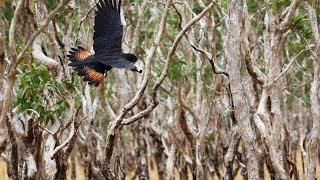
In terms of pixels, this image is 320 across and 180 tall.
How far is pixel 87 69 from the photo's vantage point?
26.9ft

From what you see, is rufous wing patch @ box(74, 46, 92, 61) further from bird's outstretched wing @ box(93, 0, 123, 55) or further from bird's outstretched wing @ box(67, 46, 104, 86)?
bird's outstretched wing @ box(93, 0, 123, 55)

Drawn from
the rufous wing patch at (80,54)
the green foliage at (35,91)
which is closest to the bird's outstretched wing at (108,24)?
the rufous wing patch at (80,54)

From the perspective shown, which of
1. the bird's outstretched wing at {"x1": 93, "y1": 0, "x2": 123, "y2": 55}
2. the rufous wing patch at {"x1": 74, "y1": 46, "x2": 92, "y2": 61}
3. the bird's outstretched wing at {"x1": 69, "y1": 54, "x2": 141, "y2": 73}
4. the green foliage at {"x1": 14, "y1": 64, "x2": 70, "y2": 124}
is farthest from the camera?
the green foliage at {"x1": 14, "y1": 64, "x2": 70, "y2": 124}

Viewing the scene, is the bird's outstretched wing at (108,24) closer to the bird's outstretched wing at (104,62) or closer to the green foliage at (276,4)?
the bird's outstretched wing at (104,62)

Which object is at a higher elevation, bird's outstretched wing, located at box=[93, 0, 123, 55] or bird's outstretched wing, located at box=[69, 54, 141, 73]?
bird's outstretched wing, located at box=[93, 0, 123, 55]

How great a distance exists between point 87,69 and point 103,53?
45 cm

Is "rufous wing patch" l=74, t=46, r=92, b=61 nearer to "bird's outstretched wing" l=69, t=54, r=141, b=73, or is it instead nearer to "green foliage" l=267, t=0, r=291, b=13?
"bird's outstretched wing" l=69, t=54, r=141, b=73

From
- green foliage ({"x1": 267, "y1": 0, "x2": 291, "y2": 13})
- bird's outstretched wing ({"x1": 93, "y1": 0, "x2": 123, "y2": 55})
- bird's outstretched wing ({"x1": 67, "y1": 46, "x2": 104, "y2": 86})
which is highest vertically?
green foliage ({"x1": 267, "y1": 0, "x2": 291, "y2": 13})

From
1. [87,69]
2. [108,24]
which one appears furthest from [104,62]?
[108,24]

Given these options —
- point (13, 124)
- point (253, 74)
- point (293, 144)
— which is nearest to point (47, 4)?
point (13, 124)

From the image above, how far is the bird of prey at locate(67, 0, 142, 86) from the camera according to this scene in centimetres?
812

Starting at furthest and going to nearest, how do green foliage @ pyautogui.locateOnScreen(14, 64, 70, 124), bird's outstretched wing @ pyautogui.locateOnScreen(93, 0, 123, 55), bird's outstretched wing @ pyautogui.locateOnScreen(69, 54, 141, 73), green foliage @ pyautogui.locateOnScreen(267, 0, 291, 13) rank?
1. green foliage @ pyautogui.locateOnScreen(267, 0, 291, 13)
2. green foliage @ pyautogui.locateOnScreen(14, 64, 70, 124)
3. bird's outstretched wing @ pyautogui.locateOnScreen(93, 0, 123, 55)
4. bird's outstretched wing @ pyautogui.locateOnScreen(69, 54, 141, 73)

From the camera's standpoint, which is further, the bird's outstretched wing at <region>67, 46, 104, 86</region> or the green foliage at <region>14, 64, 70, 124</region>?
the green foliage at <region>14, 64, 70, 124</region>

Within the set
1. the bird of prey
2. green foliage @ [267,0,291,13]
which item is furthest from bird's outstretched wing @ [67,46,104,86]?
green foliage @ [267,0,291,13]
